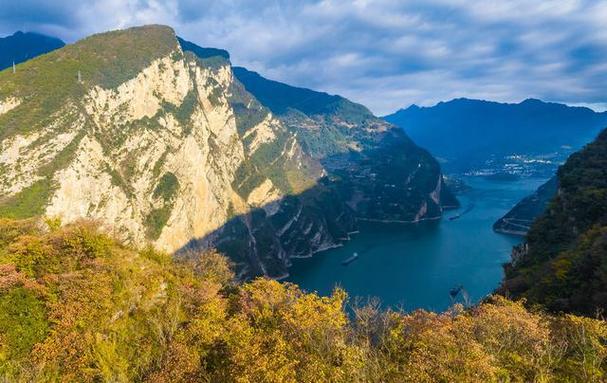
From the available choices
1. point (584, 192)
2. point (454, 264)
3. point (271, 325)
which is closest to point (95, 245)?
point (271, 325)

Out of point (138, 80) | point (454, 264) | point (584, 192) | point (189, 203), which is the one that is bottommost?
point (454, 264)

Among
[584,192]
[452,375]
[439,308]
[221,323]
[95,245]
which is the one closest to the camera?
[452,375]

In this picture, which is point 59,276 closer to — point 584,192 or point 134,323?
point 134,323

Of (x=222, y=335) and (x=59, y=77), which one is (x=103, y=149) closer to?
(x=59, y=77)

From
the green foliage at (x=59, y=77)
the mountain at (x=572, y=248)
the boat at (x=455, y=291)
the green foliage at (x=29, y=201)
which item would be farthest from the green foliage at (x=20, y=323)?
the boat at (x=455, y=291)

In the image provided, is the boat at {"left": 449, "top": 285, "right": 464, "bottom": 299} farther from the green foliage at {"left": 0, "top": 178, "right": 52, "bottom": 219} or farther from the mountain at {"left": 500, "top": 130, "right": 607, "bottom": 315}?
the green foliage at {"left": 0, "top": 178, "right": 52, "bottom": 219}
